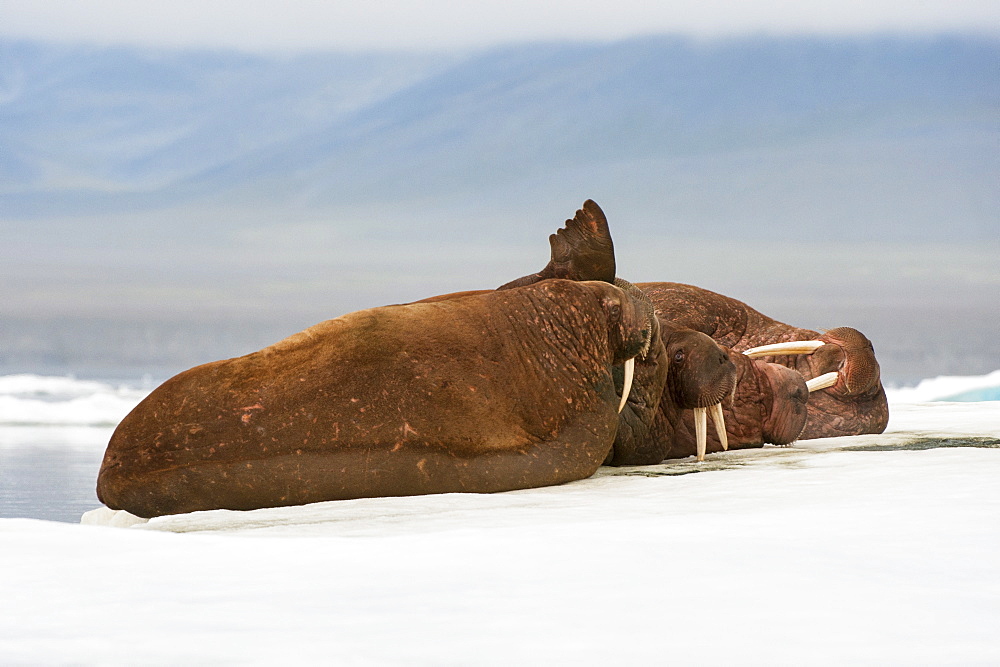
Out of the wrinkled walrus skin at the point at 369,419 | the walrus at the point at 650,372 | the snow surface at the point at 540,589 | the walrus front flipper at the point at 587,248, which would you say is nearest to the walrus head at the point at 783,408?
the walrus at the point at 650,372

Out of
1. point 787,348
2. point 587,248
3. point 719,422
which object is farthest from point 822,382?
point 587,248

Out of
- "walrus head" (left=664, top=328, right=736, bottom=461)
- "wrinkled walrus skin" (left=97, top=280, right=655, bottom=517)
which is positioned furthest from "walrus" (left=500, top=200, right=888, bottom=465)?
"wrinkled walrus skin" (left=97, top=280, right=655, bottom=517)

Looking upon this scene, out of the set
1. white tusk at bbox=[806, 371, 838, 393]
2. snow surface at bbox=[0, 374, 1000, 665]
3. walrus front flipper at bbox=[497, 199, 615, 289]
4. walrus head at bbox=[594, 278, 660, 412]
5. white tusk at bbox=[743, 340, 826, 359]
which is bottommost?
snow surface at bbox=[0, 374, 1000, 665]

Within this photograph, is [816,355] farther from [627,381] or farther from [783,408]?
[627,381]

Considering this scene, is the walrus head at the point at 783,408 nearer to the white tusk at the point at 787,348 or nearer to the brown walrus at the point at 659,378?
the brown walrus at the point at 659,378

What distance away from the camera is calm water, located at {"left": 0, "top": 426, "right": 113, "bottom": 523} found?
580 centimetres

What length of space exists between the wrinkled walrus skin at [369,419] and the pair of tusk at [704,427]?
92 cm

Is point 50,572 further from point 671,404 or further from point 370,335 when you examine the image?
point 671,404

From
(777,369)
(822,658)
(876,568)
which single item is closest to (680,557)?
(876,568)

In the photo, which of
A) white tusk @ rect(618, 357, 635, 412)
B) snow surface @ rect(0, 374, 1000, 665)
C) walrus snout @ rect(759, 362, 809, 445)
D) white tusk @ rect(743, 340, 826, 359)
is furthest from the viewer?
white tusk @ rect(743, 340, 826, 359)

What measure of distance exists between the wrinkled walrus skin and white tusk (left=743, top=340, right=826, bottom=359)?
8.26 feet

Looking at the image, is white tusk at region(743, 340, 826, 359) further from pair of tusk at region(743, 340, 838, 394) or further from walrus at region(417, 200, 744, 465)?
walrus at region(417, 200, 744, 465)

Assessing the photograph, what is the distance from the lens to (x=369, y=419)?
14.6 feet

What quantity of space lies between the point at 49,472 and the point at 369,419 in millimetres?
4437
